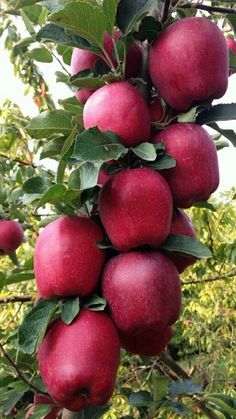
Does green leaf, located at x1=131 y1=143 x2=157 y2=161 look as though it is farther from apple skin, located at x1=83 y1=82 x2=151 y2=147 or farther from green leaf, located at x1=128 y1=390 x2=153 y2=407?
green leaf, located at x1=128 y1=390 x2=153 y2=407

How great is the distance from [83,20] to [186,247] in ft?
1.12

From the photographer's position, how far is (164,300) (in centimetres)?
70

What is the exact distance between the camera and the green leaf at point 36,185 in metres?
0.76

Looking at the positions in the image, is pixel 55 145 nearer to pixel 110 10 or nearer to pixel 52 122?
pixel 52 122

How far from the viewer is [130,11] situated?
0.77 meters

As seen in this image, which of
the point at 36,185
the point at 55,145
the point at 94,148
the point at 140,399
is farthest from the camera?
the point at 140,399

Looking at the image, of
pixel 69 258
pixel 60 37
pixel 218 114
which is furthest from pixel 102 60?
pixel 69 258

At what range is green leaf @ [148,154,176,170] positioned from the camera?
0.72m

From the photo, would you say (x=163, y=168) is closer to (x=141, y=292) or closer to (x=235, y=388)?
(x=141, y=292)

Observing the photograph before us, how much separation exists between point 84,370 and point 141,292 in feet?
0.40

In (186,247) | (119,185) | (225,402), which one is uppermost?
(119,185)

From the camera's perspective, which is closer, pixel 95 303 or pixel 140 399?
pixel 95 303

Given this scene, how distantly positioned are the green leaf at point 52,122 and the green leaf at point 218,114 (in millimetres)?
210

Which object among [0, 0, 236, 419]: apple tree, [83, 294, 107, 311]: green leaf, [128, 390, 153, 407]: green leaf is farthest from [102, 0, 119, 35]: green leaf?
[128, 390, 153, 407]: green leaf
